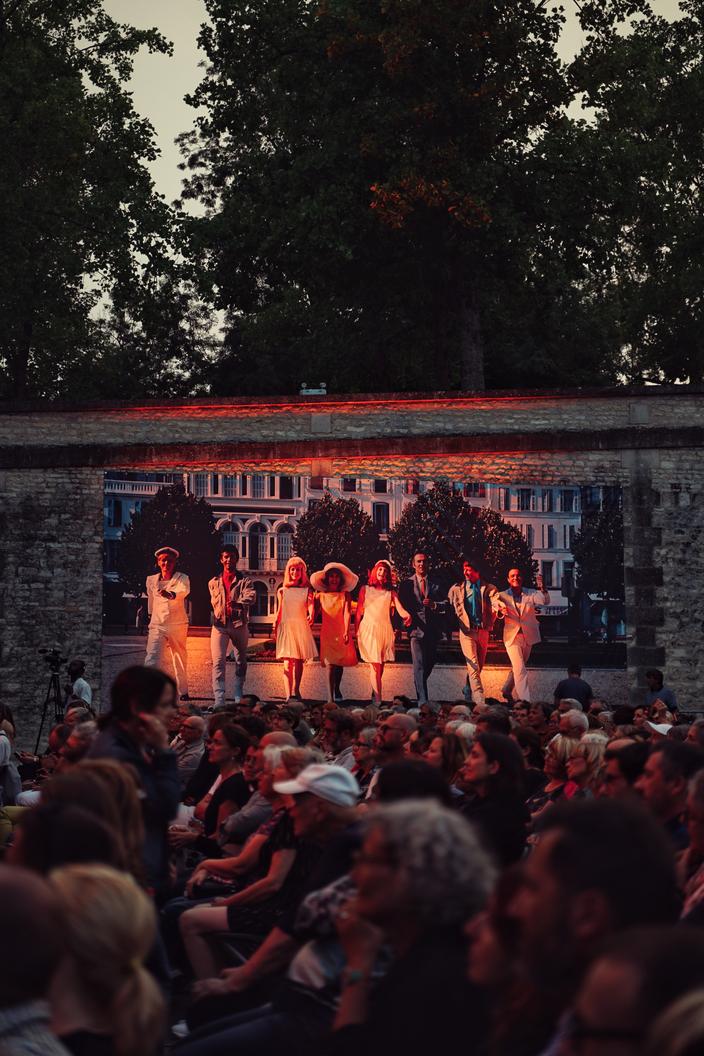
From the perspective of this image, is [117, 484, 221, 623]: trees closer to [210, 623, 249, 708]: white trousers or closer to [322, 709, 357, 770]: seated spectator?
[210, 623, 249, 708]: white trousers

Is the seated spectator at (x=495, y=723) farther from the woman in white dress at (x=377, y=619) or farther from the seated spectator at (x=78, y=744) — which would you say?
the woman in white dress at (x=377, y=619)

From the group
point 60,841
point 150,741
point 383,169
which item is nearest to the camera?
point 60,841

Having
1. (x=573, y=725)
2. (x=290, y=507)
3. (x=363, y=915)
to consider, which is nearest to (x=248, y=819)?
(x=573, y=725)

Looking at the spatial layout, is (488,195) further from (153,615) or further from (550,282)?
(153,615)

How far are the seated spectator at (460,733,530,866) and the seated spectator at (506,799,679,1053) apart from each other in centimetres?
367

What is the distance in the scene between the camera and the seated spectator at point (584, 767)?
9.23 metres

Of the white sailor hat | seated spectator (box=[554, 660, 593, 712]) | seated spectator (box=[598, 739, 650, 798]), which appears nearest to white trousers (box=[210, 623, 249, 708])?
the white sailor hat

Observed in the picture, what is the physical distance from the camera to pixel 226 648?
22922 millimetres

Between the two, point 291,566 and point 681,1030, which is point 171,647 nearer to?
point 291,566

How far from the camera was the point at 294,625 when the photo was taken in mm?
22656

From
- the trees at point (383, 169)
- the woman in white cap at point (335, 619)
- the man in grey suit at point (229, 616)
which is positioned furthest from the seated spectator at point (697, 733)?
the trees at point (383, 169)

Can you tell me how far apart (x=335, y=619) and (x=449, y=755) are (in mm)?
13233

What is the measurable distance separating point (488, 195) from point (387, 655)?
10.9 meters

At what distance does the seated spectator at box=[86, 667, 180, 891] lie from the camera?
6.62m
